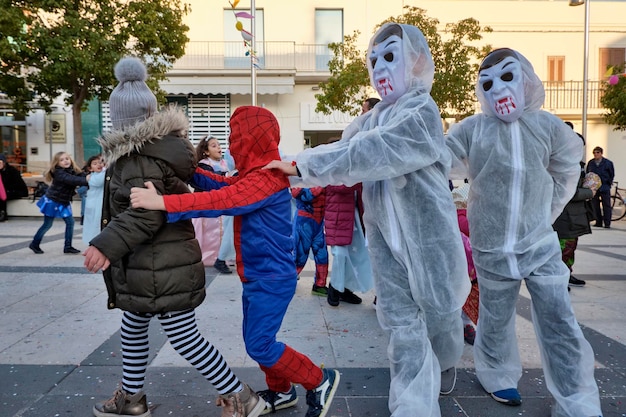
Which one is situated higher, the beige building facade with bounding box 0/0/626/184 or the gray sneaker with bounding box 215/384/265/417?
the beige building facade with bounding box 0/0/626/184

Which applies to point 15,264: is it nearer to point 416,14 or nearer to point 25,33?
point 25,33

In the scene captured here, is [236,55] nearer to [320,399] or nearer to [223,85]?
[223,85]

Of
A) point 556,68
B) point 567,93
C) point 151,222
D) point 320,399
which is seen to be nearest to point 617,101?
point 567,93

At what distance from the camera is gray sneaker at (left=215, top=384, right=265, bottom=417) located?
2.57m

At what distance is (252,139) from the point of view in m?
2.48

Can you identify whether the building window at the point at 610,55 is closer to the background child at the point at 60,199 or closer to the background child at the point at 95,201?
the background child at the point at 60,199

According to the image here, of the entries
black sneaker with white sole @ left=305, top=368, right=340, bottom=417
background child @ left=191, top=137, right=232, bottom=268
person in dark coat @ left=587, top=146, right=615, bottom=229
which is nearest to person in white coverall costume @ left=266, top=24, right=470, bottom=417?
black sneaker with white sole @ left=305, top=368, right=340, bottom=417

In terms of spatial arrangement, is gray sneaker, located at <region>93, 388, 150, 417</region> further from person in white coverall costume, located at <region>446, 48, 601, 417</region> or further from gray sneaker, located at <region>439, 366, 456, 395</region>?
person in white coverall costume, located at <region>446, 48, 601, 417</region>

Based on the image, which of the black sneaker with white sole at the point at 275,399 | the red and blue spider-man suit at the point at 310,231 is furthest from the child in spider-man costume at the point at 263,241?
the red and blue spider-man suit at the point at 310,231

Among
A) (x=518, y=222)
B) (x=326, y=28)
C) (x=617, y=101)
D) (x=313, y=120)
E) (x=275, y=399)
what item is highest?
(x=326, y=28)

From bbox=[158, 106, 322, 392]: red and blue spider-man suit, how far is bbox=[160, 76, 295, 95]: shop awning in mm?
18611

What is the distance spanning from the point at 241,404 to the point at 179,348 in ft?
1.29

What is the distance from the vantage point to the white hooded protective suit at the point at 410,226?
2.39m

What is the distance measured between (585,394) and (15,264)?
6.75m
